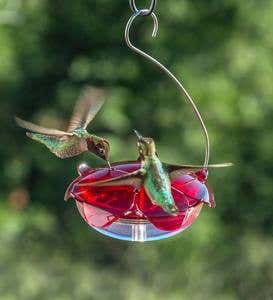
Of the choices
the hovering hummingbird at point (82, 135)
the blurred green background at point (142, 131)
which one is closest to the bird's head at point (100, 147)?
the hovering hummingbird at point (82, 135)

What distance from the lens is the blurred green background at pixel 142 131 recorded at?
16.9 ft

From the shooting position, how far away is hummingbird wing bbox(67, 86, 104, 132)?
7.59 feet

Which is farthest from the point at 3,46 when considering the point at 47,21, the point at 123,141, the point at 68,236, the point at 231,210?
the point at 231,210

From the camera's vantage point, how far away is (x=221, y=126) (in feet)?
17.2

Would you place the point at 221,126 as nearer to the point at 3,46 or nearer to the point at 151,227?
the point at 3,46

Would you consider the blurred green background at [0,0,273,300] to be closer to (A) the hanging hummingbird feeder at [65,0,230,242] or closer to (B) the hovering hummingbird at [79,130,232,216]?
(A) the hanging hummingbird feeder at [65,0,230,242]

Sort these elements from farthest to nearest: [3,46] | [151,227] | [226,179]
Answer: [226,179] < [3,46] < [151,227]

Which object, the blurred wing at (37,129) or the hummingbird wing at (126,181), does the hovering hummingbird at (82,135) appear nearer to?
the blurred wing at (37,129)

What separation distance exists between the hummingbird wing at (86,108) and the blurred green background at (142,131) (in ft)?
8.63

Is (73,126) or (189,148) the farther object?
(189,148)

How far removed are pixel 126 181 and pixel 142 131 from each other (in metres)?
3.23

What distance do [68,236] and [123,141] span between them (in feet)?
2.55

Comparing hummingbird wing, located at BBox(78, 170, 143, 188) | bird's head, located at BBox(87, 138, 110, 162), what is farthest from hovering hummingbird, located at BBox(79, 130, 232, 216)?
bird's head, located at BBox(87, 138, 110, 162)

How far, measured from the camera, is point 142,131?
534 centimetres
